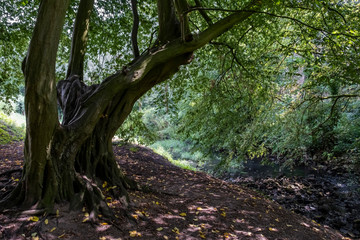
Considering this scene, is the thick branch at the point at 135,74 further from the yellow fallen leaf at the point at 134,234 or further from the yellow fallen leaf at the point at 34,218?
the yellow fallen leaf at the point at 134,234

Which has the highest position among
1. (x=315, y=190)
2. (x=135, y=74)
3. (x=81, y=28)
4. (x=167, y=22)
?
(x=167, y=22)

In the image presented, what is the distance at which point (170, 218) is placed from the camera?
3.94 meters

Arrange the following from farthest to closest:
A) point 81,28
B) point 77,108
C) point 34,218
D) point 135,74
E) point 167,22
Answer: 1. point 167,22
2. point 81,28
3. point 77,108
4. point 135,74
5. point 34,218

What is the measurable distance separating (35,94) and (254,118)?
580 cm

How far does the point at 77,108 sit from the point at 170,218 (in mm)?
2263

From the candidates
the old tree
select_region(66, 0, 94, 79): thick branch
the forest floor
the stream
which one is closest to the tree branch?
the old tree

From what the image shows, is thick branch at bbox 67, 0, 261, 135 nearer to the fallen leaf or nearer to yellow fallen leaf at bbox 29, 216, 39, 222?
yellow fallen leaf at bbox 29, 216, 39, 222

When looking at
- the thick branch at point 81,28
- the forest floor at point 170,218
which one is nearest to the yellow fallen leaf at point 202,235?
the forest floor at point 170,218

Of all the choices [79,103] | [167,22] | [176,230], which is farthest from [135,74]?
[176,230]

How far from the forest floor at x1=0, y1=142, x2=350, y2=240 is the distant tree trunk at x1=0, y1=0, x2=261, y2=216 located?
0.27 m

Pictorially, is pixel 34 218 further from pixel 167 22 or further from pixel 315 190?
pixel 315 190

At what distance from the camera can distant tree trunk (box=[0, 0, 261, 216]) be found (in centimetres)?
273

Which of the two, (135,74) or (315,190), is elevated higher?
(135,74)

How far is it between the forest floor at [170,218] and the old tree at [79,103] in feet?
0.83
